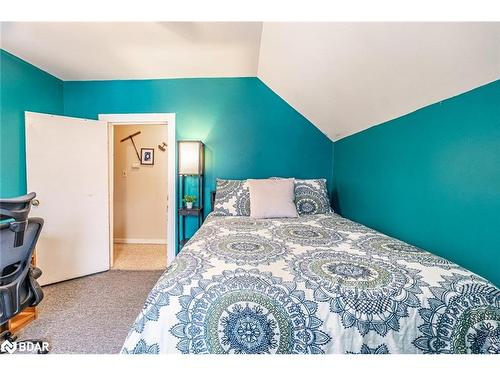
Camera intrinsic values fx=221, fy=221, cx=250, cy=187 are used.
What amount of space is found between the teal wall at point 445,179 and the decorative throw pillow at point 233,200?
1192 mm

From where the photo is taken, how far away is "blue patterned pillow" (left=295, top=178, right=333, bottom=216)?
2234mm

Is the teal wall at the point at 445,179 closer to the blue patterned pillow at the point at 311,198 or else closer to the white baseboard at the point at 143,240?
the blue patterned pillow at the point at 311,198

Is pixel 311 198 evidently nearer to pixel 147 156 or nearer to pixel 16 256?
pixel 16 256

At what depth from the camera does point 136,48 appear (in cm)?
207

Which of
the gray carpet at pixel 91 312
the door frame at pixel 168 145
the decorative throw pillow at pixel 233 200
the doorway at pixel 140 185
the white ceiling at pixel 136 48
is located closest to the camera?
the gray carpet at pixel 91 312

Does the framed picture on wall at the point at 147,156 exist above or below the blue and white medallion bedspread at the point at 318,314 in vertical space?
above

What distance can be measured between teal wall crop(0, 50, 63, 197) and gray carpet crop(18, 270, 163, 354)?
1.13 metres

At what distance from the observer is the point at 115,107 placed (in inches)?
109

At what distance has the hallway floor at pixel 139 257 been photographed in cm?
276

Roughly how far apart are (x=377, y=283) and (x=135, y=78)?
10.3 feet

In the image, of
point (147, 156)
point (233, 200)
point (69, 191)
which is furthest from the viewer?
point (147, 156)

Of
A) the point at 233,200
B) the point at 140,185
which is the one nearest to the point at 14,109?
the point at 140,185

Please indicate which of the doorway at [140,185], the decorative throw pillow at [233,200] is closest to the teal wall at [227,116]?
the decorative throw pillow at [233,200]

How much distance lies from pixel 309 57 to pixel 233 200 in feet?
4.67
